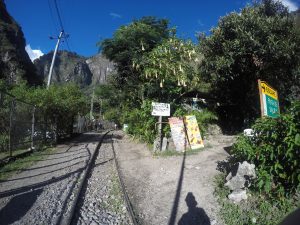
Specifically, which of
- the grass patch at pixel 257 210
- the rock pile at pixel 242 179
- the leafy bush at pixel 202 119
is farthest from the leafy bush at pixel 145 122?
the grass patch at pixel 257 210

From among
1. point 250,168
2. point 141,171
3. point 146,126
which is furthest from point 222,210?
point 146,126

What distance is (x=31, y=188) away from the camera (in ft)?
28.4

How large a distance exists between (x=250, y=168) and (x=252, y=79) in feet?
35.6

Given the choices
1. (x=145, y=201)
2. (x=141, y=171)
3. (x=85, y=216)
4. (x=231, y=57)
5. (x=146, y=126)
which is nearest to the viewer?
(x=85, y=216)

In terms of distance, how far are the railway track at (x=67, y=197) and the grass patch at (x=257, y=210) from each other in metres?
1.96

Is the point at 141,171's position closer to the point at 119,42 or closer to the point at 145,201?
the point at 145,201

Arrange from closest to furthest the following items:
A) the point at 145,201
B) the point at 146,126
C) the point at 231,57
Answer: the point at 145,201
the point at 231,57
the point at 146,126

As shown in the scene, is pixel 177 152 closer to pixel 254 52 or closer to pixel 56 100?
pixel 254 52

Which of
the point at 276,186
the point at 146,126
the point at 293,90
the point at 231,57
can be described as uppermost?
the point at 231,57

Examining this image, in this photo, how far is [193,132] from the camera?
14.2 m

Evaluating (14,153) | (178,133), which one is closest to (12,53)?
(14,153)

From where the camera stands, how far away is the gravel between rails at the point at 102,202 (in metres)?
6.44

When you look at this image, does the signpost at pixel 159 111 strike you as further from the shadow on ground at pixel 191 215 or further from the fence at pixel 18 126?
the shadow on ground at pixel 191 215

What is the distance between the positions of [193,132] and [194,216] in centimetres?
778
